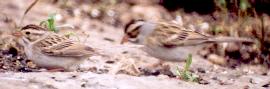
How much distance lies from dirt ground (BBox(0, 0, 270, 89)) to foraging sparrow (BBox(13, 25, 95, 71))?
18 cm

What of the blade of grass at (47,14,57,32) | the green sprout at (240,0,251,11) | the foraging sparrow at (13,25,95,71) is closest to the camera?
the foraging sparrow at (13,25,95,71)

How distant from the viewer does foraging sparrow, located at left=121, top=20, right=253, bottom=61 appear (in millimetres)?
8547

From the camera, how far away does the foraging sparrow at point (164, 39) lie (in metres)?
8.55

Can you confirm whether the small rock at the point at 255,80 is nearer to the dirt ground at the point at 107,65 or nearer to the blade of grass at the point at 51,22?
the dirt ground at the point at 107,65

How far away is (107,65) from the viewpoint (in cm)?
870

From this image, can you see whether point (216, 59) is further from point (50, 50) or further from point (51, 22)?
point (50, 50)

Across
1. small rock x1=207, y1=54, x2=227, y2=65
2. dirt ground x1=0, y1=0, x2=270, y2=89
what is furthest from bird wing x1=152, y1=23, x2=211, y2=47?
small rock x1=207, y1=54, x2=227, y2=65

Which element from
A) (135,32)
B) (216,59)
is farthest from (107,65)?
(216,59)

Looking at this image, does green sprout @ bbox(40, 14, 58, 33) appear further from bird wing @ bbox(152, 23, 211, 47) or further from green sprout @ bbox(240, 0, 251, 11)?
green sprout @ bbox(240, 0, 251, 11)

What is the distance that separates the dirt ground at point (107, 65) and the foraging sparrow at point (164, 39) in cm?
18

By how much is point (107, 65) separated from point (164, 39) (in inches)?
24.8

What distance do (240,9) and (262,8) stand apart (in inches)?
53.2

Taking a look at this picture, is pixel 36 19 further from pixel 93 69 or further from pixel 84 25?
pixel 93 69

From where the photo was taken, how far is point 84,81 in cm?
720
